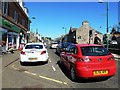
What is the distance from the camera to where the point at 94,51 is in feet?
27.9

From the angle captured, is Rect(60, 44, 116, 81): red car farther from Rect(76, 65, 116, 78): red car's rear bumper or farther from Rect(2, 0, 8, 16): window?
Rect(2, 0, 8, 16): window

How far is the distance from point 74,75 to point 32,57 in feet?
17.1

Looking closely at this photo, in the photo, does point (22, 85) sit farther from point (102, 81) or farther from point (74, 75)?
point (102, 81)

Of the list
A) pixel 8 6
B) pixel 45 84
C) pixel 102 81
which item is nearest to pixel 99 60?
pixel 102 81

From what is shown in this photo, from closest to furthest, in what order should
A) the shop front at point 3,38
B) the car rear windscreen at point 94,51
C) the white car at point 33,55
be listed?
the car rear windscreen at point 94,51
the white car at point 33,55
the shop front at point 3,38

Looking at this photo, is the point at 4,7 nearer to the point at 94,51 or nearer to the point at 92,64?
the point at 94,51

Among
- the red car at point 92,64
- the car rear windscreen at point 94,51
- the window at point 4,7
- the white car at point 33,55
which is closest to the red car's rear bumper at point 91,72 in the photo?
the red car at point 92,64

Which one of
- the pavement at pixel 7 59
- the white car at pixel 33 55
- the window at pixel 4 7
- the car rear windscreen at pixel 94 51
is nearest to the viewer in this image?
the car rear windscreen at pixel 94 51

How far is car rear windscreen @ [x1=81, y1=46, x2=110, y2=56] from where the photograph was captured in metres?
8.37

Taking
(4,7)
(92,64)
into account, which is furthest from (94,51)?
(4,7)

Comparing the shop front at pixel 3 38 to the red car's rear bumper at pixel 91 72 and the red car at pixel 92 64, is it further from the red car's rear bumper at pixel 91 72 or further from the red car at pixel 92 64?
the red car's rear bumper at pixel 91 72

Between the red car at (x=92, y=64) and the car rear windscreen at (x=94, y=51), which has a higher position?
the car rear windscreen at (x=94, y=51)

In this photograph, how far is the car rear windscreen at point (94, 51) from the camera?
8.37 metres

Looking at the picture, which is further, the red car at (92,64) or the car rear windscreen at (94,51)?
the car rear windscreen at (94,51)
